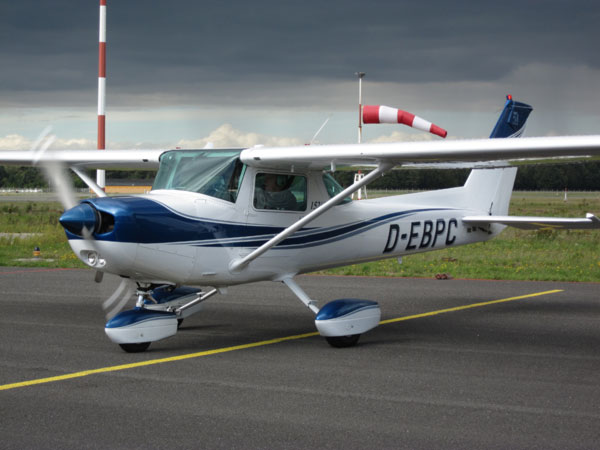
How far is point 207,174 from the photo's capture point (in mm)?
8016

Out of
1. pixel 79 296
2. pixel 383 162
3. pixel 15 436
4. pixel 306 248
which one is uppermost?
pixel 383 162

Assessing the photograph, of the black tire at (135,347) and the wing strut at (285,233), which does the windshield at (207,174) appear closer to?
the wing strut at (285,233)

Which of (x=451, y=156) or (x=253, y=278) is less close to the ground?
(x=451, y=156)

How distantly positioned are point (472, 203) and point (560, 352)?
405 cm

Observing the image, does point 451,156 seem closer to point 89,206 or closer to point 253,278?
point 253,278

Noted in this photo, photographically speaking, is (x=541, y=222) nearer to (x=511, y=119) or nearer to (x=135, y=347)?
(x=511, y=119)

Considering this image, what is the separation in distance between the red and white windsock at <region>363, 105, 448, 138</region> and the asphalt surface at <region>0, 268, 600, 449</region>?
2.58 meters

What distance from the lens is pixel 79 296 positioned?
12.0 metres

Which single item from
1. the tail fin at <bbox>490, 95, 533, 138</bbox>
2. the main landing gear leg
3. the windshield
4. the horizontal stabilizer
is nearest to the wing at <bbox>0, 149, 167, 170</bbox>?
the windshield

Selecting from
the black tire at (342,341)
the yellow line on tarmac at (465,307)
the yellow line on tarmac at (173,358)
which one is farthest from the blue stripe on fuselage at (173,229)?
the yellow line on tarmac at (465,307)

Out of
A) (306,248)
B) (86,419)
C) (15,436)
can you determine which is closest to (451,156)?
(306,248)

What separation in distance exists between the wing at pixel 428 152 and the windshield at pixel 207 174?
184 millimetres

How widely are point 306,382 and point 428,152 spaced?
2.85 m

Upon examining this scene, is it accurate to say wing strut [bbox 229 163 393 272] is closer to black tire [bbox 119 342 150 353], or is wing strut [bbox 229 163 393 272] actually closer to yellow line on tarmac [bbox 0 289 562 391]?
yellow line on tarmac [bbox 0 289 562 391]
